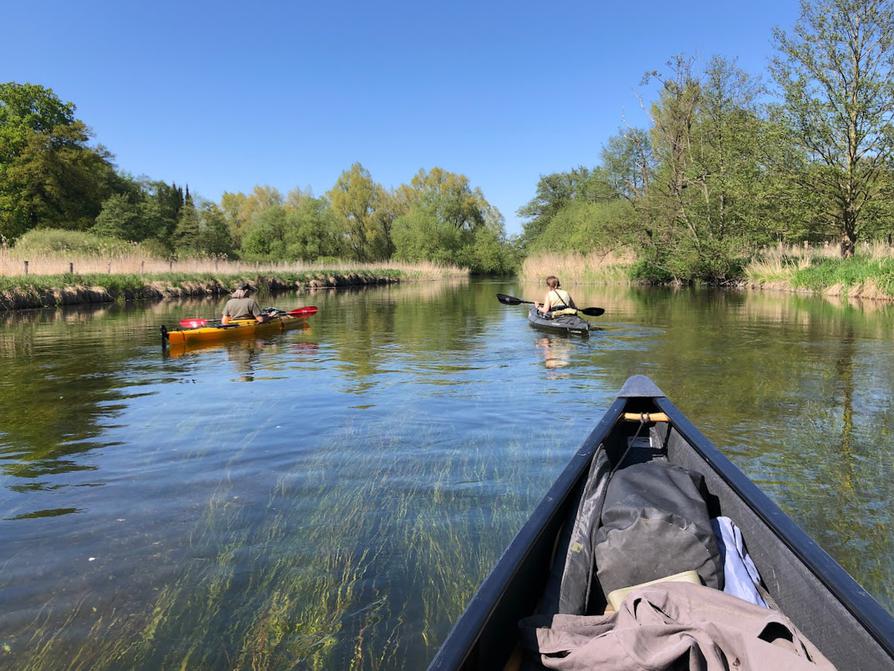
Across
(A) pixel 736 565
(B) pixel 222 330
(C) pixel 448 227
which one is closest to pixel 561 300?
(B) pixel 222 330

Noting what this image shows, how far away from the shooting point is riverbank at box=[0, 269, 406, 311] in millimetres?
18234

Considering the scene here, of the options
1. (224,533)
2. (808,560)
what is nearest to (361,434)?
(224,533)

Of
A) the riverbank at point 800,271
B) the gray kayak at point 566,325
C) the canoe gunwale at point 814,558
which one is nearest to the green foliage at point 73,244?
the riverbank at point 800,271

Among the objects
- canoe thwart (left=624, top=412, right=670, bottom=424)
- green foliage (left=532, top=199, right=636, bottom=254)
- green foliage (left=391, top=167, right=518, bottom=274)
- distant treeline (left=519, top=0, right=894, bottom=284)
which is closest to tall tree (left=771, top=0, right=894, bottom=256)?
distant treeline (left=519, top=0, right=894, bottom=284)

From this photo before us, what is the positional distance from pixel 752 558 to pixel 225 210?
7044 cm

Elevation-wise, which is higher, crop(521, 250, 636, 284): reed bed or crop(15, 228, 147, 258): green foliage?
crop(15, 228, 147, 258): green foliage

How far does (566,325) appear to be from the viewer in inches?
452

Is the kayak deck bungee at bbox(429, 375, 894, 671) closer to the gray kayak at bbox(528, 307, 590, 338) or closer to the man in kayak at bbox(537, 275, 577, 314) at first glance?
the gray kayak at bbox(528, 307, 590, 338)

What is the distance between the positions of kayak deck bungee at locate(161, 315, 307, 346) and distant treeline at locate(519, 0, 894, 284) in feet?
61.1

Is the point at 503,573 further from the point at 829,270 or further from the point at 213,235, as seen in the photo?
the point at 213,235

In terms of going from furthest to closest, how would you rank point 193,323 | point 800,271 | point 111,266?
point 111,266, point 800,271, point 193,323

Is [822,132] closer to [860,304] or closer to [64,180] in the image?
[860,304]

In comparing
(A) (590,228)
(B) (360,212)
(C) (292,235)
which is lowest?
(A) (590,228)

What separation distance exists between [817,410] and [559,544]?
4.82m
